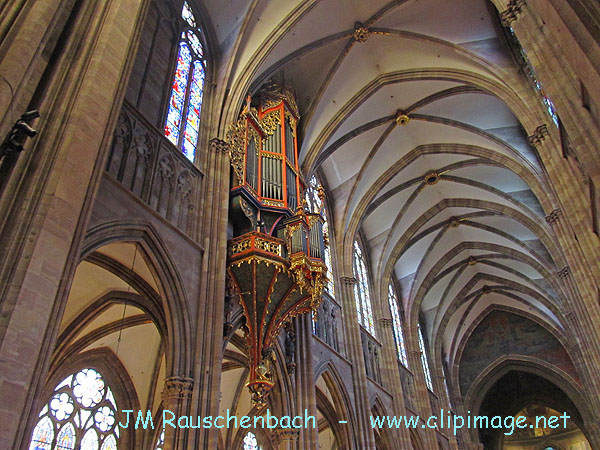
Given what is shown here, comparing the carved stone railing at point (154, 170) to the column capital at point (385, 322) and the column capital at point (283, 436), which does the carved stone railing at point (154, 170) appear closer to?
the column capital at point (283, 436)

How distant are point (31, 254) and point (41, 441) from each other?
7342mm

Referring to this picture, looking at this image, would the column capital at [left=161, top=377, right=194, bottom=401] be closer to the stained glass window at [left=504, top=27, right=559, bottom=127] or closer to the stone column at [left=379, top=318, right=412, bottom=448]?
the stained glass window at [left=504, top=27, right=559, bottom=127]

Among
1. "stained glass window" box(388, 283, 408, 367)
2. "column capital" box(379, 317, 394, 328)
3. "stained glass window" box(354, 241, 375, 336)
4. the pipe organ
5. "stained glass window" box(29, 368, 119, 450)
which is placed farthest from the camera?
"stained glass window" box(388, 283, 408, 367)

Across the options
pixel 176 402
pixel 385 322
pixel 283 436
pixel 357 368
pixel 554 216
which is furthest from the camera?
pixel 385 322

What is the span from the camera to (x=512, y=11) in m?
9.27

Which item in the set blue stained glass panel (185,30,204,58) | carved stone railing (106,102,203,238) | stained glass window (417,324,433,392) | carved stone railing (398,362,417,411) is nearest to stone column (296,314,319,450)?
carved stone railing (106,102,203,238)

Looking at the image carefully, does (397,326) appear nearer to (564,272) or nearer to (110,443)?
(564,272)

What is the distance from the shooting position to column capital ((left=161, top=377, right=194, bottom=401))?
25.7 feet

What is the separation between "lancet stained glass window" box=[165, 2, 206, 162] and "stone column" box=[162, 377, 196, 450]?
172 inches

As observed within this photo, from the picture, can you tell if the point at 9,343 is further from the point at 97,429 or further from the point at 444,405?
the point at 444,405

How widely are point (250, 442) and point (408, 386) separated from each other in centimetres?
724

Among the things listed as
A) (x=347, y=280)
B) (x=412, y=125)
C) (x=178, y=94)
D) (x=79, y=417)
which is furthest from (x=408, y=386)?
(x=178, y=94)

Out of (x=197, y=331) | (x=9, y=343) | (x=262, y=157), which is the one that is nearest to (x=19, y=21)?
(x=9, y=343)

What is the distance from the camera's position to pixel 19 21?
225 inches
